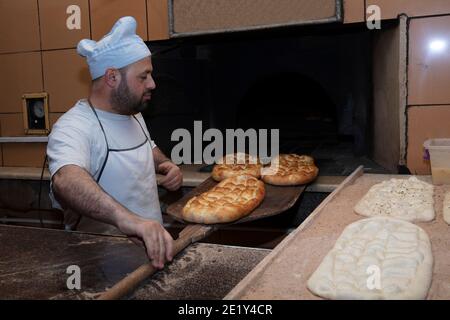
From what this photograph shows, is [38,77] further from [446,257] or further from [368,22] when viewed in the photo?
[446,257]

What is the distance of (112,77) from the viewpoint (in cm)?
211

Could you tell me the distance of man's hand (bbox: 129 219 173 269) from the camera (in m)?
1.37

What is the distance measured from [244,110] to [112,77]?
2006 mm

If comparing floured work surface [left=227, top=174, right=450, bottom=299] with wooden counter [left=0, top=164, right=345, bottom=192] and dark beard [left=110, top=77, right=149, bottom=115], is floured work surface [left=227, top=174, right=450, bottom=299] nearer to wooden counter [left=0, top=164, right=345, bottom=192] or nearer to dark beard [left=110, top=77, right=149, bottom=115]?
wooden counter [left=0, top=164, right=345, bottom=192]

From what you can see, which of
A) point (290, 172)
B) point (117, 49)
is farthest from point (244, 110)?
point (117, 49)

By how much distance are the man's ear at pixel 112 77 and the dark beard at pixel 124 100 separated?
2 cm

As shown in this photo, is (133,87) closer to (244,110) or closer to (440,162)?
(440,162)

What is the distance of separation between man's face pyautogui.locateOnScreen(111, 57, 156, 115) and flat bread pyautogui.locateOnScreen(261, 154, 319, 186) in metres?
0.88

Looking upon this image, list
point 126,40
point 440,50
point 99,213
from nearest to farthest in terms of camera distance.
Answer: point 99,213, point 126,40, point 440,50

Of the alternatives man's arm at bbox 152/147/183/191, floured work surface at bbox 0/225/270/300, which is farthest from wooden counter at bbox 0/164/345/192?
floured work surface at bbox 0/225/270/300

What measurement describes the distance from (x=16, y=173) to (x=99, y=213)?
2176mm

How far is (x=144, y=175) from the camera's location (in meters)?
2.29

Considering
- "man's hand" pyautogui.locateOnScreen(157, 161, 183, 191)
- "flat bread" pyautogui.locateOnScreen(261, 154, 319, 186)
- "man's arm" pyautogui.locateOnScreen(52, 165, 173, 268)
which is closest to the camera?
"man's arm" pyautogui.locateOnScreen(52, 165, 173, 268)
